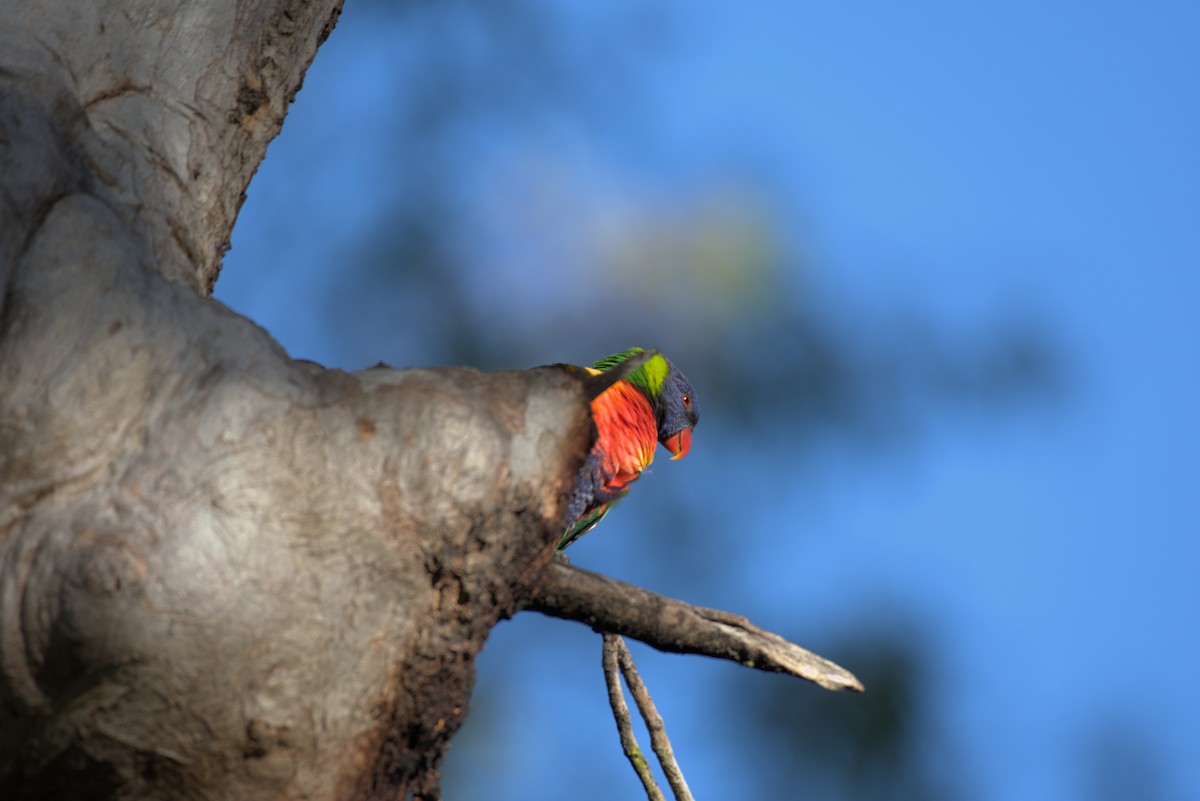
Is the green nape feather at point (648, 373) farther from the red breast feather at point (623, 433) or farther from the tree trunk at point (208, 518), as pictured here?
the tree trunk at point (208, 518)

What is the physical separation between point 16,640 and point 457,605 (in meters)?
0.47

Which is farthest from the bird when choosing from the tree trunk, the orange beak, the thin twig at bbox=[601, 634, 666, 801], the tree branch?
the tree trunk

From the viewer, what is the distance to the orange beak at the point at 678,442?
3.03 metres

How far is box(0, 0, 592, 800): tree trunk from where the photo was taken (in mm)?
1249

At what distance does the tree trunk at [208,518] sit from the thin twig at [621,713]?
0.43 m

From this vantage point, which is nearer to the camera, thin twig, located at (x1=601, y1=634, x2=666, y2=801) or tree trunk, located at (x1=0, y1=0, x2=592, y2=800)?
Answer: tree trunk, located at (x1=0, y1=0, x2=592, y2=800)

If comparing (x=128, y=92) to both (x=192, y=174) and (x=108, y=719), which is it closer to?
(x=192, y=174)

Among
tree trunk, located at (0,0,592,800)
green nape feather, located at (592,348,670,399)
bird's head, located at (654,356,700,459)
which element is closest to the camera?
tree trunk, located at (0,0,592,800)

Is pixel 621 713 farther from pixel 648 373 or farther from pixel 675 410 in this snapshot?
pixel 675 410

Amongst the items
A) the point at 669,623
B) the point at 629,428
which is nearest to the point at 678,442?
the point at 629,428

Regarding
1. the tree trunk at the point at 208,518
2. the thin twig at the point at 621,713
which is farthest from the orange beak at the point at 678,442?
the tree trunk at the point at 208,518

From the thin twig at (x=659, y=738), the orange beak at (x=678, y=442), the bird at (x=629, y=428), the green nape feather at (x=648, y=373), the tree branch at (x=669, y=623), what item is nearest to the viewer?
the tree branch at (x=669, y=623)

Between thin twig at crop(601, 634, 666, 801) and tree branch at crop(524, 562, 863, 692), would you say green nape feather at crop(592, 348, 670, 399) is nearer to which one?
thin twig at crop(601, 634, 666, 801)

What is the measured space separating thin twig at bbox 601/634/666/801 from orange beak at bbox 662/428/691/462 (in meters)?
1.16
